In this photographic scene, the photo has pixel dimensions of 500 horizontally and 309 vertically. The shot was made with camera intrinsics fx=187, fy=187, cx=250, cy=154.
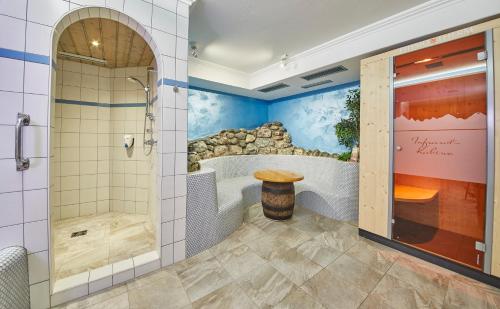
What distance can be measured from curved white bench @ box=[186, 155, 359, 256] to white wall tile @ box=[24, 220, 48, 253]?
101cm

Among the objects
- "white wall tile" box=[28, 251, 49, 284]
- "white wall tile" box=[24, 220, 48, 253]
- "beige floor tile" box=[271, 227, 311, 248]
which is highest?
"white wall tile" box=[24, 220, 48, 253]

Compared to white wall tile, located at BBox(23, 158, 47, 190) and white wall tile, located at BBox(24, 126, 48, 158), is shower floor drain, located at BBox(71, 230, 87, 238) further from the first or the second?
white wall tile, located at BBox(24, 126, 48, 158)

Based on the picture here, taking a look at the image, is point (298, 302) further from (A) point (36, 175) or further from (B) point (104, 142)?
(B) point (104, 142)

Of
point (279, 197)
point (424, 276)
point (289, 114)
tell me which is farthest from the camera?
point (289, 114)

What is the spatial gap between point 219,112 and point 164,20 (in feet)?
8.16

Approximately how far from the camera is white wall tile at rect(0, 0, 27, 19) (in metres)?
1.18

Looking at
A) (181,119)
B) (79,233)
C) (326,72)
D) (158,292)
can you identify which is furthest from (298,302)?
(326,72)

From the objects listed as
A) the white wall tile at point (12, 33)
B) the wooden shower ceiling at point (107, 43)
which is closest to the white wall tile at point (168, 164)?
the white wall tile at point (12, 33)

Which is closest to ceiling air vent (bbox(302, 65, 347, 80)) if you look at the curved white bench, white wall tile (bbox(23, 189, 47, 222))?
the curved white bench

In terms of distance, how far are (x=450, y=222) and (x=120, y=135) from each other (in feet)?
14.5

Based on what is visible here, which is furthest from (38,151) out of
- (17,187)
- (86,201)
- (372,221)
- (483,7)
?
(483,7)

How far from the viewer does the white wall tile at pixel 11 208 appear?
1204mm

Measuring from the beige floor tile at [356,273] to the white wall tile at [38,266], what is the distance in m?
2.25

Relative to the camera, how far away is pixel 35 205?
1285 millimetres
